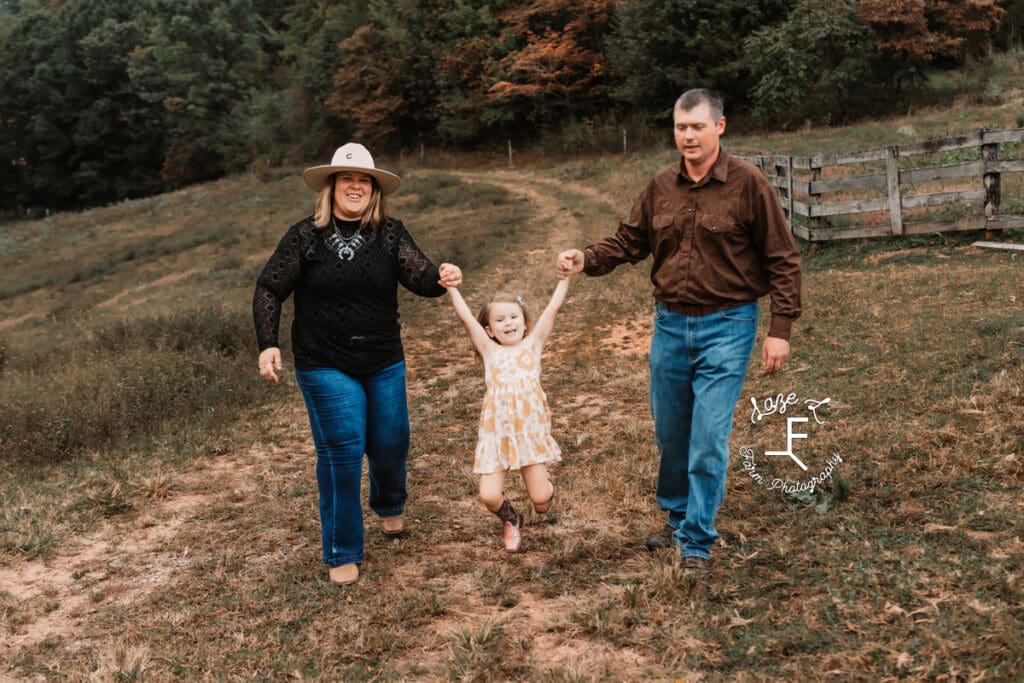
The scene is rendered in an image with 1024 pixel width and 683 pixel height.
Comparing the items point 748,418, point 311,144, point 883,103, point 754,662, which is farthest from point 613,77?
point 754,662

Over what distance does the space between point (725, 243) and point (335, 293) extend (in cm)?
201

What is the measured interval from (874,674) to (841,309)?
6775 millimetres

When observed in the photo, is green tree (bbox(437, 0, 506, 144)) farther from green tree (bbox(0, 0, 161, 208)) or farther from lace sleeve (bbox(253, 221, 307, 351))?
lace sleeve (bbox(253, 221, 307, 351))

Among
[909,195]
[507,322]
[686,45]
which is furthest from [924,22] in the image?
[507,322]

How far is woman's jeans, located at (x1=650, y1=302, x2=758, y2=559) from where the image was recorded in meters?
4.24

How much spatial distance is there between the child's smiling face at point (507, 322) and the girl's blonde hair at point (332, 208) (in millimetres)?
799

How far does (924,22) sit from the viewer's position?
29.0 meters

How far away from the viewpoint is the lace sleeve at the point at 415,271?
4707 millimetres

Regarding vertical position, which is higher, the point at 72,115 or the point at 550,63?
the point at 72,115

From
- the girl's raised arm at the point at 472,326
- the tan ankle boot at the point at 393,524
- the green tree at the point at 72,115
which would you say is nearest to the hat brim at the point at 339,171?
the girl's raised arm at the point at 472,326

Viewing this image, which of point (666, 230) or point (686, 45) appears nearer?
point (666, 230)

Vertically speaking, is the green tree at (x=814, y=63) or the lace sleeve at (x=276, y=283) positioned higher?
the green tree at (x=814, y=63)

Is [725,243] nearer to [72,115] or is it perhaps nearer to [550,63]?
[550,63]

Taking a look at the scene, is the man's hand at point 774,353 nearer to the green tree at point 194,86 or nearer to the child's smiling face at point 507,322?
the child's smiling face at point 507,322
